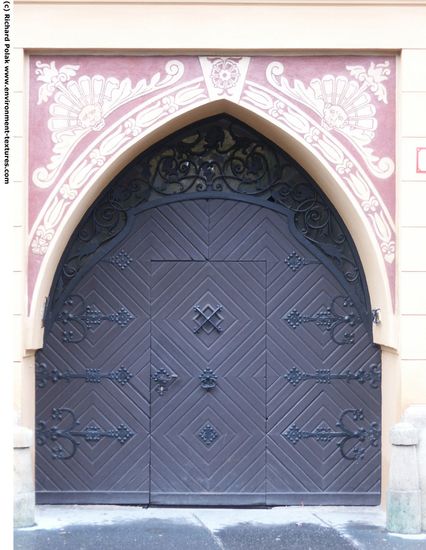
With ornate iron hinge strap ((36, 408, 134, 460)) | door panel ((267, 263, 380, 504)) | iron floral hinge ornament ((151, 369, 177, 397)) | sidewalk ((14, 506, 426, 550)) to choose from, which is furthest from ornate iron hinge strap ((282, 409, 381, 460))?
ornate iron hinge strap ((36, 408, 134, 460))

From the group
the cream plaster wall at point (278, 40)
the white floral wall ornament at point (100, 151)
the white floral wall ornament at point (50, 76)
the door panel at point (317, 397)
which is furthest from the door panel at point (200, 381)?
the white floral wall ornament at point (50, 76)

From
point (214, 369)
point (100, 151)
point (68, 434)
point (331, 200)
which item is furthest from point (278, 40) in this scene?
point (68, 434)

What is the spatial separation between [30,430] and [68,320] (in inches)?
37.8

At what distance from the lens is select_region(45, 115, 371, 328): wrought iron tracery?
326 inches

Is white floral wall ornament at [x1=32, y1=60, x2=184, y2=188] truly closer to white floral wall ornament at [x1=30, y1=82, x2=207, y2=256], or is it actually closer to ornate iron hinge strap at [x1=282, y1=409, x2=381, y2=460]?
white floral wall ornament at [x1=30, y1=82, x2=207, y2=256]

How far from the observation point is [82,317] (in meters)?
8.29

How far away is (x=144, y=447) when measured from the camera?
8.30 metres

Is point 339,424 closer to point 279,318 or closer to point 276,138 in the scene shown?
point 279,318

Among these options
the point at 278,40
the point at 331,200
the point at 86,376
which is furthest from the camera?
the point at 86,376

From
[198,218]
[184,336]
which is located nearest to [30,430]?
[184,336]

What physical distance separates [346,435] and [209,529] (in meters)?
1.30

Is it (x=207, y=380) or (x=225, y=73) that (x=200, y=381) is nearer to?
(x=207, y=380)

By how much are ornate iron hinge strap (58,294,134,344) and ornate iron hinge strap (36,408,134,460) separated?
21.6 inches

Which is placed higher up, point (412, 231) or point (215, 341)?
point (412, 231)
